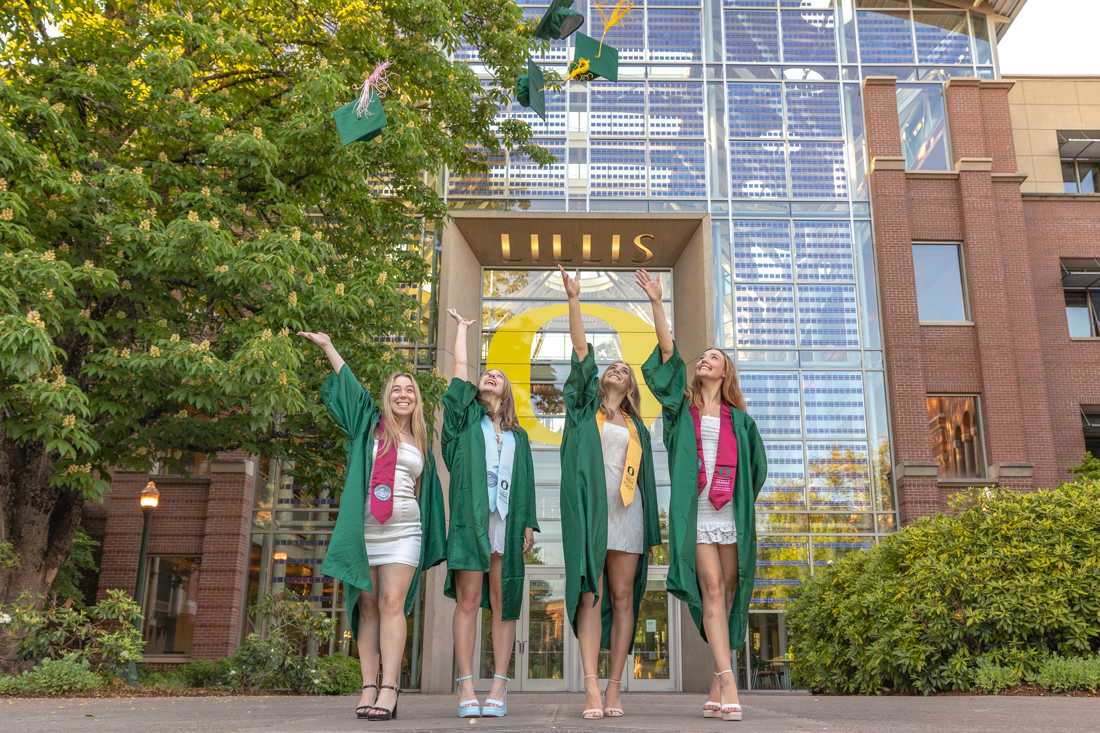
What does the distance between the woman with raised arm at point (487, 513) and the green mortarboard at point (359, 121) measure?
3.85 m

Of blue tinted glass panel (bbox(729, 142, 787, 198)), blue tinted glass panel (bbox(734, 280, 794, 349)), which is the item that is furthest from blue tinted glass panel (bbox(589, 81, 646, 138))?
blue tinted glass panel (bbox(734, 280, 794, 349))

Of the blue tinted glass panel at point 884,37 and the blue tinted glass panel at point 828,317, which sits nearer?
the blue tinted glass panel at point 828,317

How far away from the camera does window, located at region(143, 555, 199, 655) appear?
1728 centimetres

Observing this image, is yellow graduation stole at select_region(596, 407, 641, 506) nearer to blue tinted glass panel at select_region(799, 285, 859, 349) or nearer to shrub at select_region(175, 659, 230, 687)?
shrub at select_region(175, 659, 230, 687)

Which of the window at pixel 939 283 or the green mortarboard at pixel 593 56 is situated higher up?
the window at pixel 939 283

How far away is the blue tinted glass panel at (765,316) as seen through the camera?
18906 mm

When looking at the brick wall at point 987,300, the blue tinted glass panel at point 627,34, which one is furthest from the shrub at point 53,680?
the blue tinted glass panel at point 627,34

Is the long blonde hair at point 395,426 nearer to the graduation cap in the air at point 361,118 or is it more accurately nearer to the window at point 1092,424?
the graduation cap in the air at point 361,118

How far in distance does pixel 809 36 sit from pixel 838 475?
9850mm

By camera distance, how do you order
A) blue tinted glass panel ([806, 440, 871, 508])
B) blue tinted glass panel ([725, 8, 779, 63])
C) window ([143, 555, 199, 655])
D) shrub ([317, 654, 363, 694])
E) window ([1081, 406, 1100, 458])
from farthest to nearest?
blue tinted glass panel ([725, 8, 779, 63]), window ([1081, 406, 1100, 458]), blue tinted glass panel ([806, 440, 871, 508]), window ([143, 555, 199, 655]), shrub ([317, 654, 363, 694])

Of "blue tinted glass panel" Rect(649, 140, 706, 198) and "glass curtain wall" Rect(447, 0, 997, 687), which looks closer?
"glass curtain wall" Rect(447, 0, 997, 687)

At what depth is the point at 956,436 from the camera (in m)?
18.4

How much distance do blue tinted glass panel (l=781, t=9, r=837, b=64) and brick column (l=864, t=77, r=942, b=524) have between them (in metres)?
1.27

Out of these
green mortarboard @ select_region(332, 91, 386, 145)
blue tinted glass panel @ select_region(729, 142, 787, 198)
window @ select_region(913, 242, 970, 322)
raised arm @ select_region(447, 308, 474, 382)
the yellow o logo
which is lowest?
raised arm @ select_region(447, 308, 474, 382)
